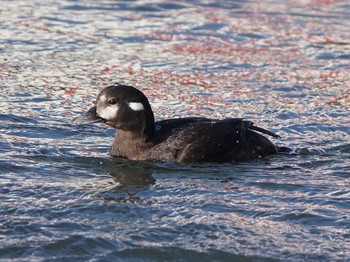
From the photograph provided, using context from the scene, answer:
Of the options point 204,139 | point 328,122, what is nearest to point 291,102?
point 328,122

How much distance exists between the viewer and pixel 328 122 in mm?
10977

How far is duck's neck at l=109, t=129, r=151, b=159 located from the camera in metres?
9.28

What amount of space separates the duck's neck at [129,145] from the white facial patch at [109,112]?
249 millimetres

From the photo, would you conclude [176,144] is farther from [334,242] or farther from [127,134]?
[334,242]

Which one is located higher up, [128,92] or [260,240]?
[128,92]

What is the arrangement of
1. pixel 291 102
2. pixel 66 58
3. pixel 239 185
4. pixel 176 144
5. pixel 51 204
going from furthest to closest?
1. pixel 66 58
2. pixel 291 102
3. pixel 176 144
4. pixel 239 185
5. pixel 51 204

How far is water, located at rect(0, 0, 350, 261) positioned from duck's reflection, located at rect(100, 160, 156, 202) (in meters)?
0.02

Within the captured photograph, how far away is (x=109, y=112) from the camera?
923cm

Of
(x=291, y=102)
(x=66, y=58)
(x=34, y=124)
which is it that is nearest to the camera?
(x=34, y=124)

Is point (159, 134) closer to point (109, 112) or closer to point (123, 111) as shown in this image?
point (123, 111)

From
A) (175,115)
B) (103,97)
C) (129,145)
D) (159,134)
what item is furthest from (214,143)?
(175,115)

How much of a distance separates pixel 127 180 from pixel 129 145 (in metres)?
0.74

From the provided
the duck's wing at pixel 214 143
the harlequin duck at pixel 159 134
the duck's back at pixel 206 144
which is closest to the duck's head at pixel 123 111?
the harlequin duck at pixel 159 134

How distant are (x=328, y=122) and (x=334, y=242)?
162 inches
